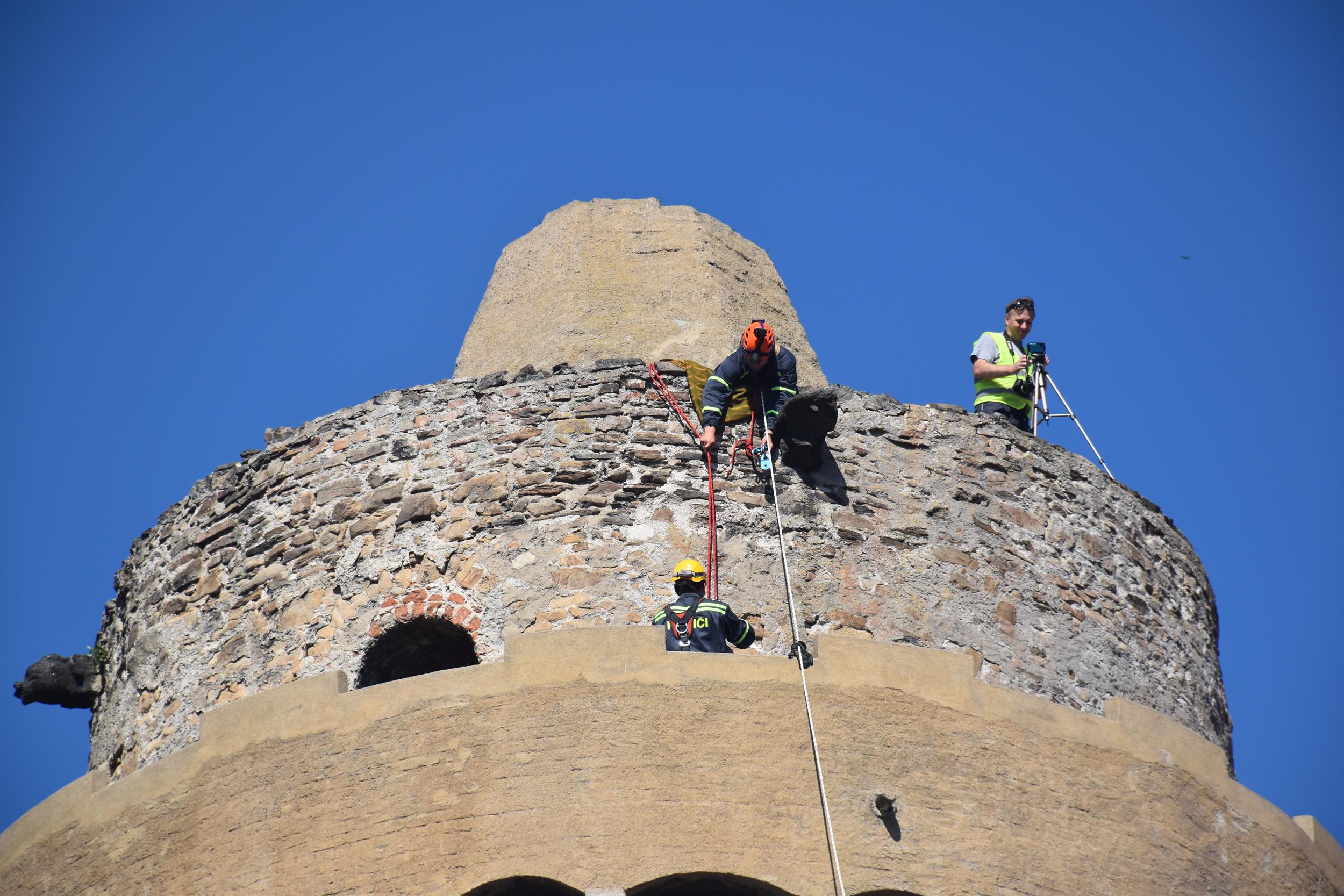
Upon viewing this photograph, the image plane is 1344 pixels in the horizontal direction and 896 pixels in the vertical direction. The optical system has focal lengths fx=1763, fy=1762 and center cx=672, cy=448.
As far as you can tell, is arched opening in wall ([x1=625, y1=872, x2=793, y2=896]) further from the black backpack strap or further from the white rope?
the black backpack strap

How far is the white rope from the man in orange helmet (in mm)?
81

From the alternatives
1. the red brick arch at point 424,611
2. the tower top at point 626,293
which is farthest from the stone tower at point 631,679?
the tower top at point 626,293

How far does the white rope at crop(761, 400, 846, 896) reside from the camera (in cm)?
870

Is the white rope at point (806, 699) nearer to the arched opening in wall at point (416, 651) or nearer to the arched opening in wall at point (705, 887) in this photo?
the arched opening in wall at point (705, 887)

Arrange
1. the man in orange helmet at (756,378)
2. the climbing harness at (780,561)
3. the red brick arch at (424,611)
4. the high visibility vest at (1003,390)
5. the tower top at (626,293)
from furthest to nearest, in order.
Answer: the tower top at (626,293) → the high visibility vest at (1003,390) → the man in orange helmet at (756,378) → the red brick arch at (424,611) → the climbing harness at (780,561)

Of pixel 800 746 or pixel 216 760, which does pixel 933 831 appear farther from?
pixel 216 760

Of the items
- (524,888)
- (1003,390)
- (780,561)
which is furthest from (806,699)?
(1003,390)

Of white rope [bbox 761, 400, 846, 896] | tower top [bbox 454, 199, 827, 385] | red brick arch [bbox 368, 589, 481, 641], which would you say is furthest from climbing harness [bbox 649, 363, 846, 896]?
tower top [bbox 454, 199, 827, 385]

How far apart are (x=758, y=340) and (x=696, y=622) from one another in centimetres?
221

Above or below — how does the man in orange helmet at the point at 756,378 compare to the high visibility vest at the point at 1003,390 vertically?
below

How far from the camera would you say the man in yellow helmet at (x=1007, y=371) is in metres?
12.3

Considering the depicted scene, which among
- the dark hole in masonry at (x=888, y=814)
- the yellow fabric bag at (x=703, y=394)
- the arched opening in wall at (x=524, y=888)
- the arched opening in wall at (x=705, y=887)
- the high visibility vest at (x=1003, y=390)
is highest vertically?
the high visibility vest at (x=1003, y=390)

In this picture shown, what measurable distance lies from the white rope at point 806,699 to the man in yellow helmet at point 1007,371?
195 cm

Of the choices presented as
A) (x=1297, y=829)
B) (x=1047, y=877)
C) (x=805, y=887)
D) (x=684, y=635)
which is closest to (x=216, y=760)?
(x=684, y=635)
